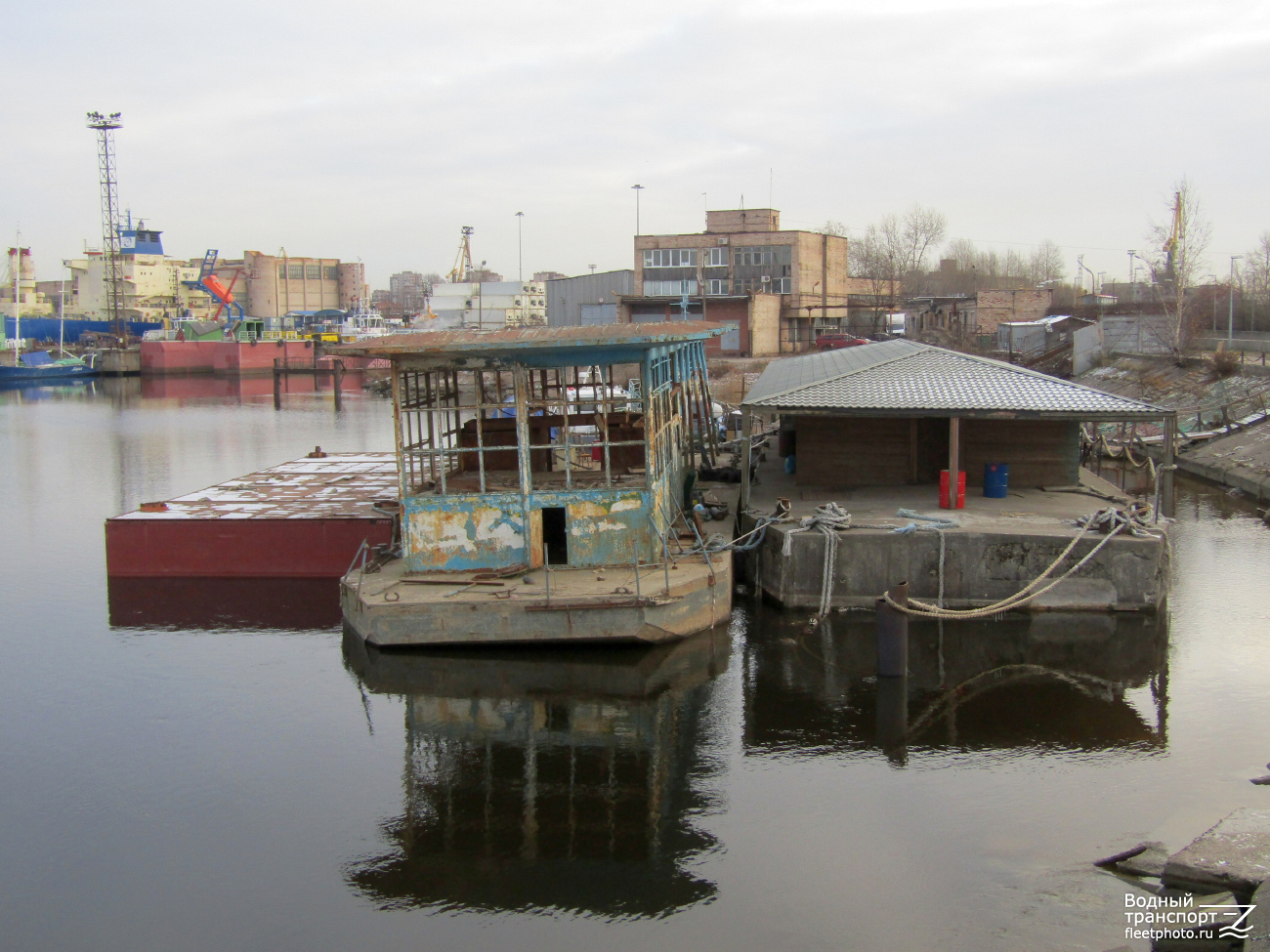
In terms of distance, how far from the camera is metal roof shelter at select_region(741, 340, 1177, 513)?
17641 mm

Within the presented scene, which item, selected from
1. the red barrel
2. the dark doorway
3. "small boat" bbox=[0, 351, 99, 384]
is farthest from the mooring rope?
"small boat" bbox=[0, 351, 99, 384]

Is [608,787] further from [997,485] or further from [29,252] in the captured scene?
[29,252]

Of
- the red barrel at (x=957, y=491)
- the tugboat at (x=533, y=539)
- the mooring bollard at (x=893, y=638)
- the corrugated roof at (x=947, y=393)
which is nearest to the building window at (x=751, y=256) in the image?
the corrugated roof at (x=947, y=393)

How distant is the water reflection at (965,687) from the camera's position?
40.0 feet

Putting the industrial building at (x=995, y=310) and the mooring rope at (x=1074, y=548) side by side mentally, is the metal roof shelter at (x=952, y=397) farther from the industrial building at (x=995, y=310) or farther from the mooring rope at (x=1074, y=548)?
the industrial building at (x=995, y=310)

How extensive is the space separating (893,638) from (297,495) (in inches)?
528

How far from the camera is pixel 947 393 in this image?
730 inches

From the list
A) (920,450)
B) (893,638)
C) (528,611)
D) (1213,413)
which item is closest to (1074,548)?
(893,638)

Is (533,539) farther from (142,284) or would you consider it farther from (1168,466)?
(142,284)

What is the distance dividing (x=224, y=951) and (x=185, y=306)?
124m

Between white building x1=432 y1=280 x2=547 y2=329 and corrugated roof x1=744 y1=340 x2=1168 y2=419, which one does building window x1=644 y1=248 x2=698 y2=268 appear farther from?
white building x1=432 y1=280 x2=547 y2=329

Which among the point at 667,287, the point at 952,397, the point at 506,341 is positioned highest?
the point at 667,287

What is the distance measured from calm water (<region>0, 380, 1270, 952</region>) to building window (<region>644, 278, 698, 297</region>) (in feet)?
141

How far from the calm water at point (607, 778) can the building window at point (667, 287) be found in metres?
43.0
